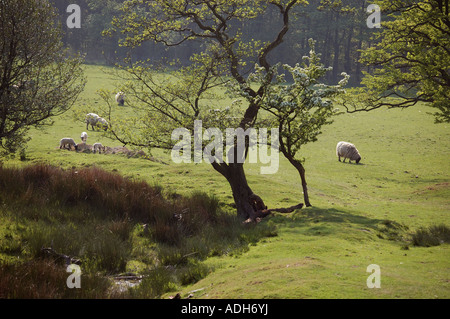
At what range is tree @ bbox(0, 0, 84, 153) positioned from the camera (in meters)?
15.6

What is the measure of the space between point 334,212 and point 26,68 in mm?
13482

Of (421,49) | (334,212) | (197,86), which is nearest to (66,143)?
(197,86)

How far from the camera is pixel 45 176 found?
16984 millimetres

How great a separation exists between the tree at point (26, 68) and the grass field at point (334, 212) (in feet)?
6.01

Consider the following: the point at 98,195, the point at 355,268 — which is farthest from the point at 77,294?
the point at 98,195

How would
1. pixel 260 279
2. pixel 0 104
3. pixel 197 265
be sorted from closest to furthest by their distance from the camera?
pixel 260 279 < pixel 197 265 < pixel 0 104

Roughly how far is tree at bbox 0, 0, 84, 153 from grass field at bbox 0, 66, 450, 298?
72.1 inches

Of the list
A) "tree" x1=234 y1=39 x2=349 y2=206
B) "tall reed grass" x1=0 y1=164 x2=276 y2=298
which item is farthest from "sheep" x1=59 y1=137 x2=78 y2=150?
"tree" x1=234 y1=39 x2=349 y2=206

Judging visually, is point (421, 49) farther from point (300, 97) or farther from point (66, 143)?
point (66, 143)

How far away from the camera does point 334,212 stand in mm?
15562

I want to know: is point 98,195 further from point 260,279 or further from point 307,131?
point 260,279

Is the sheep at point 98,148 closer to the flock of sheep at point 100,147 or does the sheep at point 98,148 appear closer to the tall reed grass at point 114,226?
the flock of sheep at point 100,147

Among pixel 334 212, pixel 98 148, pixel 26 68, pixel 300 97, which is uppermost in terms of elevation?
pixel 26 68

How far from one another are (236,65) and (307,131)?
14.7 ft
